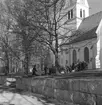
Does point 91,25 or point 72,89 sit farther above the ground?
point 91,25

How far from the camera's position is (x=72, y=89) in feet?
29.0

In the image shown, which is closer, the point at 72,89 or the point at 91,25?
the point at 72,89

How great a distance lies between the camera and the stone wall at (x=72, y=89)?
7527 millimetres

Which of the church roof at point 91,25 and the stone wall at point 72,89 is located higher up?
the church roof at point 91,25

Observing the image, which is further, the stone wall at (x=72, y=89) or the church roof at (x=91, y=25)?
the church roof at (x=91, y=25)

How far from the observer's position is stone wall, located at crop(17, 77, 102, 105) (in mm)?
7527

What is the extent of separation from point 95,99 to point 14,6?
475 inches

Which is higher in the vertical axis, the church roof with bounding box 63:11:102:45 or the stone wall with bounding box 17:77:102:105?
the church roof with bounding box 63:11:102:45

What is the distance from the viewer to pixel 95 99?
24.7ft

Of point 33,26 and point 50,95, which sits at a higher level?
point 33,26

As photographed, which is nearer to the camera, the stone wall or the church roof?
the stone wall

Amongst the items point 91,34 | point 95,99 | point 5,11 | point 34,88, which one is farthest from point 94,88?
point 91,34

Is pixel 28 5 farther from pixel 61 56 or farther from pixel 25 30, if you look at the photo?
pixel 61 56

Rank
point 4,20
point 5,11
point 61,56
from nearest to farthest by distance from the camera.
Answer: point 5,11
point 4,20
point 61,56
